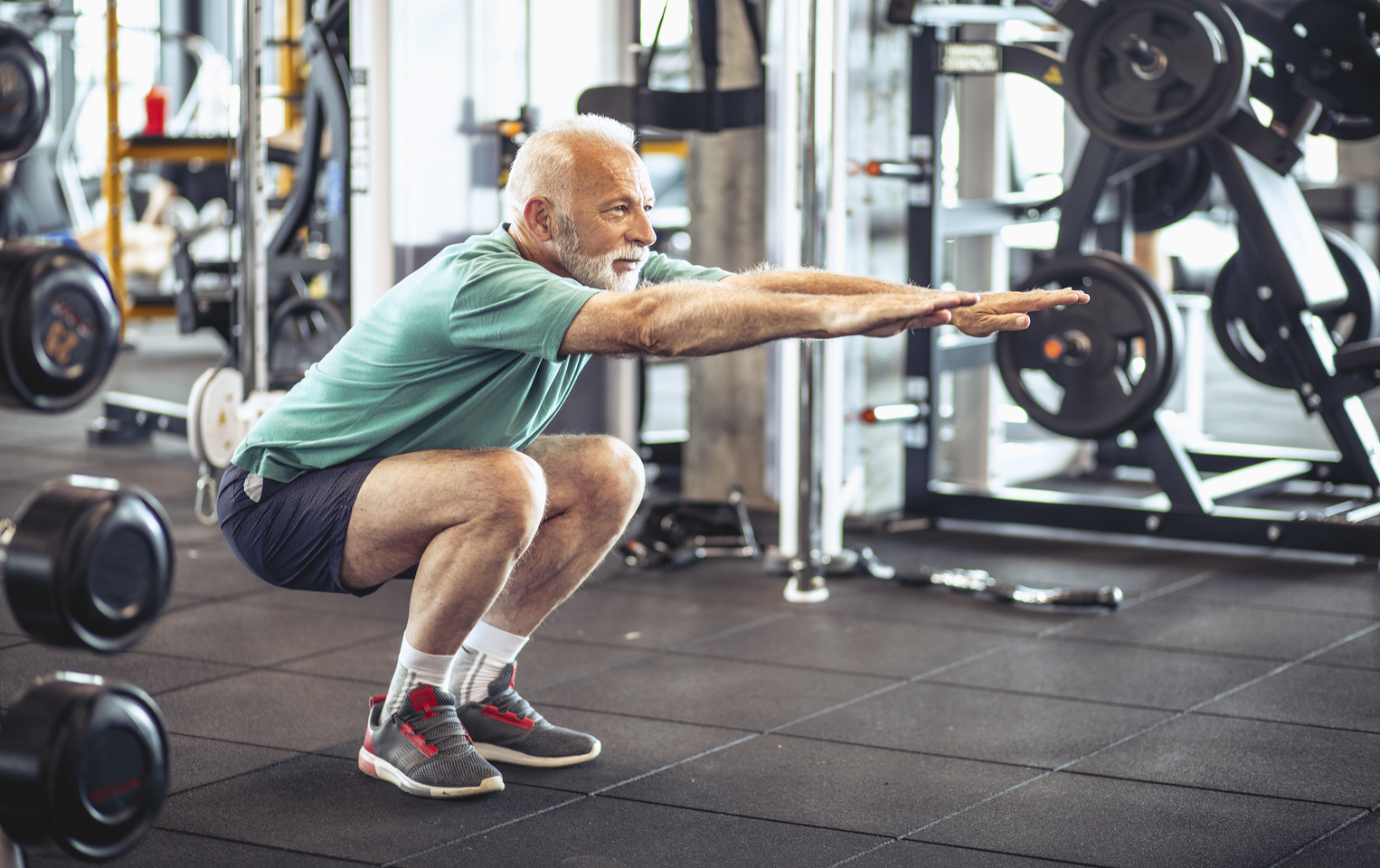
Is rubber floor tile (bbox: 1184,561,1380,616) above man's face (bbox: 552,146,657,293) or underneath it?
underneath

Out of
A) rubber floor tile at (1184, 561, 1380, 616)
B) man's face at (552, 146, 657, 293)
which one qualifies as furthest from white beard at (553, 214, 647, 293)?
rubber floor tile at (1184, 561, 1380, 616)

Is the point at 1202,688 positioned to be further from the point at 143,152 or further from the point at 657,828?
the point at 143,152

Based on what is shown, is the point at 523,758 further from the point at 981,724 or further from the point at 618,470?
the point at 981,724

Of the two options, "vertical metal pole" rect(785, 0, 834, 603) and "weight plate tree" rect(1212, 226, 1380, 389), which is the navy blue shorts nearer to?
"vertical metal pole" rect(785, 0, 834, 603)

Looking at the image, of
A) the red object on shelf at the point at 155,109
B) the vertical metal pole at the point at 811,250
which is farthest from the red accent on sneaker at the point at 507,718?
the red object on shelf at the point at 155,109

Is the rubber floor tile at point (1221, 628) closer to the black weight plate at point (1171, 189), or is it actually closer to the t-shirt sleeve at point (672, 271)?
the t-shirt sleeve at point (672, 271)

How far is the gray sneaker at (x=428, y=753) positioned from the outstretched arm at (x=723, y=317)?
62 centimetres

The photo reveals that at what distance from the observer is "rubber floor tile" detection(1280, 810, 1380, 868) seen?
176 centimetres

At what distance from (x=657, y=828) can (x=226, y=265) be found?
13.4ft

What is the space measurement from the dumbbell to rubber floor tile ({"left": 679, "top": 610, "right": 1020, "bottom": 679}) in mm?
1537

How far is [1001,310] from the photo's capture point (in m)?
1.86

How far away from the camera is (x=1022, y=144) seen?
16.2 feet

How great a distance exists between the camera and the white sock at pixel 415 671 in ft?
6.68

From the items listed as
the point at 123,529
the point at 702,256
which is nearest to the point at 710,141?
the point at 702,256
